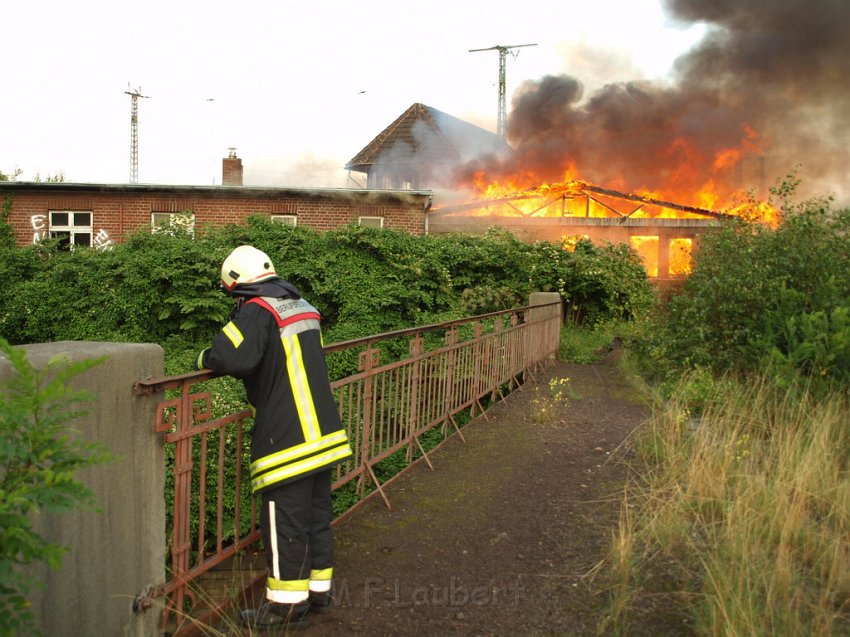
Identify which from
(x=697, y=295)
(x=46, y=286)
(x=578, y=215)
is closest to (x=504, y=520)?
(x=697, y=295)

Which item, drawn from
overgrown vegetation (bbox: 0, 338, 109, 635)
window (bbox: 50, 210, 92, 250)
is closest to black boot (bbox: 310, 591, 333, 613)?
overgrown vegetation (bbox: 0, 338, 109, 635)

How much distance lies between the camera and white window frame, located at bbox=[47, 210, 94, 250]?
20781 millimetres

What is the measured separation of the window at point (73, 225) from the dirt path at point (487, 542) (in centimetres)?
1796

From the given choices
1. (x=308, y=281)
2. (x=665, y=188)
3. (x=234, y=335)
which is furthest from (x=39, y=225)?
(x=665, y=188)

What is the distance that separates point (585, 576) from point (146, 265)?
39.4 ft

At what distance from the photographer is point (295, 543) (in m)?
3.26

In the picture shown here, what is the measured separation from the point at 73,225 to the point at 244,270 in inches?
789

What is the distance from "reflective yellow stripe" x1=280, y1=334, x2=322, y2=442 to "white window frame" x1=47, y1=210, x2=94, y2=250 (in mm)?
19853

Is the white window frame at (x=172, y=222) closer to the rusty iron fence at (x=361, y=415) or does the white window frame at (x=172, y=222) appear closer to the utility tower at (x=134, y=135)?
the rusty iron fence at (x=361, y=415)

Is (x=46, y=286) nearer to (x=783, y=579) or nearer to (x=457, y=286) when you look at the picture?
(x=457, y=286)

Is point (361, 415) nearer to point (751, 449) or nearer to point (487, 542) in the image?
point (487, 542)

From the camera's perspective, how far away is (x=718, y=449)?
15.1ft

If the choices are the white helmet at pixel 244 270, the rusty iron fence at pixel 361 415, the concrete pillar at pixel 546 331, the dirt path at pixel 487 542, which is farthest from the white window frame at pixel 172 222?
the white helmet at pixel 244 270

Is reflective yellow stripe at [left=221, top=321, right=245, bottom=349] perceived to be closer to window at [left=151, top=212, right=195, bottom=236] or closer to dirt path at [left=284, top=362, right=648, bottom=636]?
dirt path at [left=284, top=362, right=648, bottom=636]
